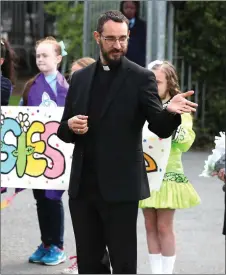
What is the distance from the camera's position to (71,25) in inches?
551

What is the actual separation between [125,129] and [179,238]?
2980 millimetres

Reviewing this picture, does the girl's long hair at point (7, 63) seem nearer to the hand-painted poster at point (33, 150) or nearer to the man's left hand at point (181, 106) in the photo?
the hand-painted poster at point (33, 150)

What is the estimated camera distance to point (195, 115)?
12.0 meters

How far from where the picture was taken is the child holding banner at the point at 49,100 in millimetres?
5602

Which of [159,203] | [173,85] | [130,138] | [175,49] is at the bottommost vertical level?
[159,203]

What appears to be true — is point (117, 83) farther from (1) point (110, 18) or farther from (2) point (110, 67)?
(1) point (110, 18)

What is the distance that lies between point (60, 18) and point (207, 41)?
13.5 ft

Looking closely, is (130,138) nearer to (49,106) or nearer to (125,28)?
(125,28)

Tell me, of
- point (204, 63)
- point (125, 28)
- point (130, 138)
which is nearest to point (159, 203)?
point (130, 138)

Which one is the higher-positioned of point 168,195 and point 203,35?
point 203,35

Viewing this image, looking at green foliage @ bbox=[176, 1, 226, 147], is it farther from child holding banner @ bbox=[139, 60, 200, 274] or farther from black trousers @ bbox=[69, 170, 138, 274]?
black trousers @ bbox=[69, 170, 138, 274]

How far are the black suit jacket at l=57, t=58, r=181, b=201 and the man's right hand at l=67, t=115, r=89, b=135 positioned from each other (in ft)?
0.31

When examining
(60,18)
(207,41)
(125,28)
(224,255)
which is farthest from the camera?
(60,18)

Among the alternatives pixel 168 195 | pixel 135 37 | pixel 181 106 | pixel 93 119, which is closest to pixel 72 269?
pixel 168 195
